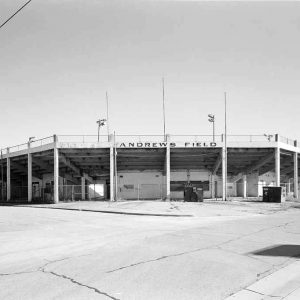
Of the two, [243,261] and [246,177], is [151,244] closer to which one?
[243,261]

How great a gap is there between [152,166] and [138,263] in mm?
32216

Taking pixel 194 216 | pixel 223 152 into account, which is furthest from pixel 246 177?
pixel 194 216

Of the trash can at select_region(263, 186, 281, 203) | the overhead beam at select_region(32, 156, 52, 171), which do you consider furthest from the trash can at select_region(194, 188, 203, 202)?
the overhead beam at select_region(32, 156, 52, 171)

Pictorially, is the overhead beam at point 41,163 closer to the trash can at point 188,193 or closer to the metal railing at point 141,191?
the metal railing at point 141,191

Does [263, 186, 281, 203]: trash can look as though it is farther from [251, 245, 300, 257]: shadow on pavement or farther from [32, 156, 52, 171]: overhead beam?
[32, 156, 52, 171]: overhead beam

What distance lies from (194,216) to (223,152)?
1565 centimetres

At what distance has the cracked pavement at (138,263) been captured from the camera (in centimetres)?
644

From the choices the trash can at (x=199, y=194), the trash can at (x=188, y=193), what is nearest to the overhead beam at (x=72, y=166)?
the trash can at (x=188, y=193)

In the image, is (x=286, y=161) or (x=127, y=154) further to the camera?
(x=286, y=161)

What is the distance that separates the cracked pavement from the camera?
644cm

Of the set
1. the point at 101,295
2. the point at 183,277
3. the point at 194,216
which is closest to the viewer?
the point at 101,295

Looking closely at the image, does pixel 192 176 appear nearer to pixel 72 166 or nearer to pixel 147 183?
pixel 147 183

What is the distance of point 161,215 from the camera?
22766mm

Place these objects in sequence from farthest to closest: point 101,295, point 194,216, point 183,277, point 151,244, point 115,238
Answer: point 194,216, point 115,238, point 151,244, point 183,277, point 101,295
